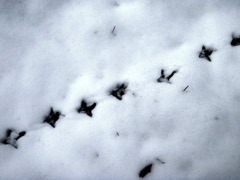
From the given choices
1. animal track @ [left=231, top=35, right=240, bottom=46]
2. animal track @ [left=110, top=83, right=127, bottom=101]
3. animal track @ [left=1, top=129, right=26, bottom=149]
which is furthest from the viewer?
animal track @ [left=231, top=35, right=240, bottom=46]

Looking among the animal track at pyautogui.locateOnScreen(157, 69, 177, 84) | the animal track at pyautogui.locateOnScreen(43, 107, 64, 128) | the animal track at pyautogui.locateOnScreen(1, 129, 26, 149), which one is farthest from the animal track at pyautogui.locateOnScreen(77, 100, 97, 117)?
the animal track at pyautogui.locateOnScreen(157, 69, 177, 84)

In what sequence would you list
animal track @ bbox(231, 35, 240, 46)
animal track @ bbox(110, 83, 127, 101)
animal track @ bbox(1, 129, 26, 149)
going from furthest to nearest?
animal track @ bbox(231, 35, 240, 46) < animal track @ bbox(110, 83, 127, 101) < animal track @ bbox(1, 129, 26, 149)

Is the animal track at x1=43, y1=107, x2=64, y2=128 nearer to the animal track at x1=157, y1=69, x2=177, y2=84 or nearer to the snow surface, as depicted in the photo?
the snow surface

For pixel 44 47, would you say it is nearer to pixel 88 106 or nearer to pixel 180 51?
pixel 88 106

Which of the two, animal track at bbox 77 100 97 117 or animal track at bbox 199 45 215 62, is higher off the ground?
animal track at bbox 199 45 215 62

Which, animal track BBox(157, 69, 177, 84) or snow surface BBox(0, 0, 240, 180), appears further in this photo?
animal track BBox(157, 69, 177, 84)

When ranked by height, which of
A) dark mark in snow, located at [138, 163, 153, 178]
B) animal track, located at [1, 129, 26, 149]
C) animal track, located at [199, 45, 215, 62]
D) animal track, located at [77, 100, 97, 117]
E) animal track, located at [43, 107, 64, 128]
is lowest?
dark mark in snow, located at [138, 163, 153, 178]
